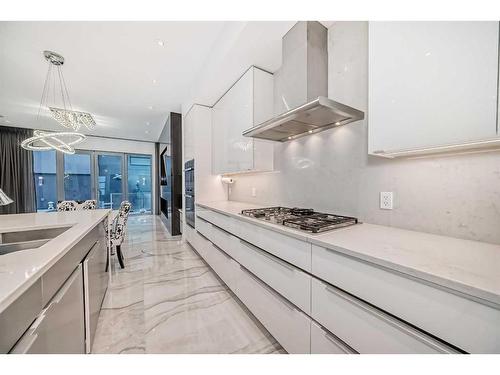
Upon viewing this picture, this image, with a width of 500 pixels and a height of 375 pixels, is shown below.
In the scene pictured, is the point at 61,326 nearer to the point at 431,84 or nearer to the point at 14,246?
the point at 14,246

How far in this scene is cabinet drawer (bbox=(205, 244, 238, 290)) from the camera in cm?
192

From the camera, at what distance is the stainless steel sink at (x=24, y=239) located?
3.86ft

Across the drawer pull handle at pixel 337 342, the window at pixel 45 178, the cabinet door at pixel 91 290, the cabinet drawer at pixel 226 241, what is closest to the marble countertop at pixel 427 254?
the drawer pull handle at pixel 337 342

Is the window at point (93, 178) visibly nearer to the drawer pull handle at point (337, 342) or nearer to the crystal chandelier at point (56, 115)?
the crystal chandelier at point (56, 115)

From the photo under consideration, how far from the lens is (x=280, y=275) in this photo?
1297 millimetres

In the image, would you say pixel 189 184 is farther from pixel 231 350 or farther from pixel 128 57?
pixel 231 350

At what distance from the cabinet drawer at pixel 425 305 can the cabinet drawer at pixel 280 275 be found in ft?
0.80

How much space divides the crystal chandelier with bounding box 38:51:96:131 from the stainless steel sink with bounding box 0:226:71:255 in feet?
7.93

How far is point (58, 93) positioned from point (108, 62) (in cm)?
181

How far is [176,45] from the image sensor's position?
91.7 inches

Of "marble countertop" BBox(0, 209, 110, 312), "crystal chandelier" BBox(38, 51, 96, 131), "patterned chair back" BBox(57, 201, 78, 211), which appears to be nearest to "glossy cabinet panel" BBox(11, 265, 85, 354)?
"marble countertop" BBox(0, 209, 110, 312)

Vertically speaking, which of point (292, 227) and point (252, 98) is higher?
point (252, 98)
